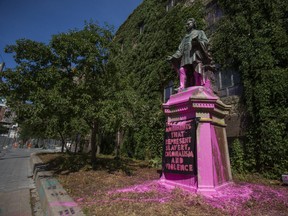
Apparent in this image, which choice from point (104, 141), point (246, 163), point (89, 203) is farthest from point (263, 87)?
point (104, 141)

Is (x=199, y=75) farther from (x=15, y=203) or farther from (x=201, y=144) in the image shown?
(x=15, y=203)

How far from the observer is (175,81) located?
44.5ft

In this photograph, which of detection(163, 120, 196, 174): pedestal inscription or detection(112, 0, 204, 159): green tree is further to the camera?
detection(112, 0, 204, 159): green tree

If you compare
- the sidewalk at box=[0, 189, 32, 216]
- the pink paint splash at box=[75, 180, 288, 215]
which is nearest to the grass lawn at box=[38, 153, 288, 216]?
the pink paint splash at box=[75, 180, 288, 215]

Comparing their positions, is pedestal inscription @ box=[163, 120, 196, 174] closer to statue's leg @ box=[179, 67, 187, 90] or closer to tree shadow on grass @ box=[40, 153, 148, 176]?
statue's leg @ box=[179, 67, 187, 90]

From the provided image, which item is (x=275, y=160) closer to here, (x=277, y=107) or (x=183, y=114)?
(x=277, y=107)

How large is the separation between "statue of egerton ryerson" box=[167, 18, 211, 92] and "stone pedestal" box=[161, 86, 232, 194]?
0.61 meters

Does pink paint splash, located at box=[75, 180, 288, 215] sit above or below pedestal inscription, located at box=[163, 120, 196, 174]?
below

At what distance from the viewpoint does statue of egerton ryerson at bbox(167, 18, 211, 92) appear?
20.4ft

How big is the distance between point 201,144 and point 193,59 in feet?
8.60

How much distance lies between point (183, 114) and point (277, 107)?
16.2 feet

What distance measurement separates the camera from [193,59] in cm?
616

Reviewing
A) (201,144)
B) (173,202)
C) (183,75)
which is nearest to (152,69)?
(183,75)

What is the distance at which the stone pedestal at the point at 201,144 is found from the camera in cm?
496
